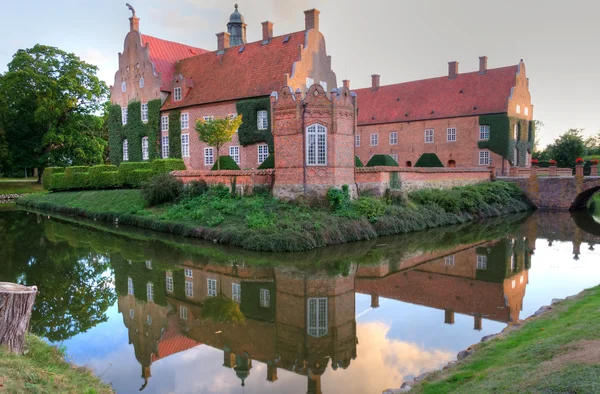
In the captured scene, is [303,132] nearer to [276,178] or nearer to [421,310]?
[276,178]

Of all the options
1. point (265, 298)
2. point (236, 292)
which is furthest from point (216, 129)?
point (265, 298)

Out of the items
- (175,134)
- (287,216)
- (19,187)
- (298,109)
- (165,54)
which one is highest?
(165,54)

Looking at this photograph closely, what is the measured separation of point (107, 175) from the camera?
1152 inches

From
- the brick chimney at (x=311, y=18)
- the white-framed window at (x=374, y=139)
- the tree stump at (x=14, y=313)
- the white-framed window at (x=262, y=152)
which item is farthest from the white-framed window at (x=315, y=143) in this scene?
the white-framed window at (x=374, y=139)

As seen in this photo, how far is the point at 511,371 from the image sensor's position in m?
4.86

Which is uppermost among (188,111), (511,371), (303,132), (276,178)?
(188,111)

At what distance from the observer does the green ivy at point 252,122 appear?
991 inches

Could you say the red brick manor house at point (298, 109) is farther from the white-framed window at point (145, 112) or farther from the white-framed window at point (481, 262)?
the white-framed window at point (481, 262)

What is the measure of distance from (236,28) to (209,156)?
1228 cm

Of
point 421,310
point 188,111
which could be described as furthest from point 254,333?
point 188,111

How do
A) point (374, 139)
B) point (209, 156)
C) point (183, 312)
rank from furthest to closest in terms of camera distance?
point (374, 139) → point (209, 156) → point (183, 312)

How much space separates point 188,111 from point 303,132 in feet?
45.9

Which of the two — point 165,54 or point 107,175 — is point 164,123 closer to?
point 107,175

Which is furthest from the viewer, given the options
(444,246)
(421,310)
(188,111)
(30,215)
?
(188,111)
